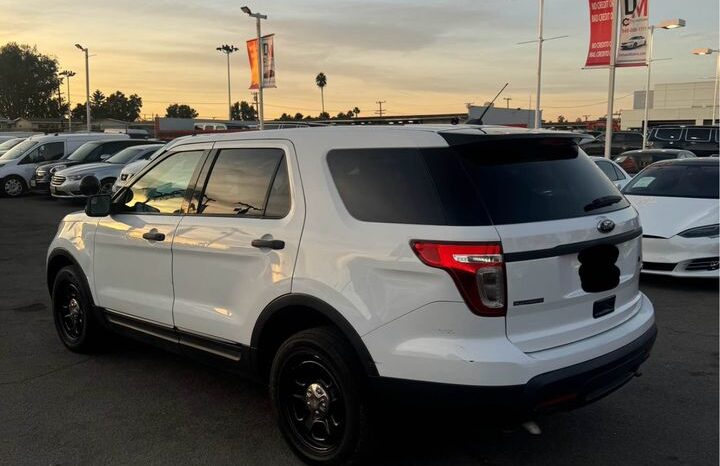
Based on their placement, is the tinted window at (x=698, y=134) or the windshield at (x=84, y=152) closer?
the windshield at (x=84, y=152)

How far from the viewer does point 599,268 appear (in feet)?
10.6

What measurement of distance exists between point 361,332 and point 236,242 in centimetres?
105

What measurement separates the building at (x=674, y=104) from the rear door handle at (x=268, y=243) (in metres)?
79.3

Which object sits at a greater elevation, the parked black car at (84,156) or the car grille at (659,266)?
the parked black car at (84,156)

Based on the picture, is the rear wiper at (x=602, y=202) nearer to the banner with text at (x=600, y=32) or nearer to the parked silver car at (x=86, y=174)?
the banner with text at (x=600, y=32)

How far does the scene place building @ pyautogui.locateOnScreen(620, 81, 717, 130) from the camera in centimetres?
7719

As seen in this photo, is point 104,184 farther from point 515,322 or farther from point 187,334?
point 515,322

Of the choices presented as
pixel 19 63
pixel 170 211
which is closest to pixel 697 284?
pixel 170 211

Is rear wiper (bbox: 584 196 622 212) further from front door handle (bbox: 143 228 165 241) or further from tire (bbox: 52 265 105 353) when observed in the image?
tire (bbox: 52 265 105 353)

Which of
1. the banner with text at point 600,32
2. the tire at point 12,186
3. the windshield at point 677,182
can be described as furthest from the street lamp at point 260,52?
the windshield at point 677,182

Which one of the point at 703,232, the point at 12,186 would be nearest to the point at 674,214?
the point at 703,232

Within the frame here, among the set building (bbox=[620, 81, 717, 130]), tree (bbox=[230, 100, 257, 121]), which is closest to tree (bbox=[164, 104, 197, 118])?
tree (bbox=[230, 100, 257, 121])

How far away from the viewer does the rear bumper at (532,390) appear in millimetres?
2793

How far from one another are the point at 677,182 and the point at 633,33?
886 centimetres
